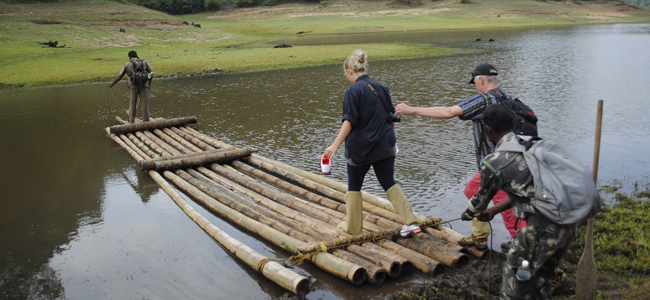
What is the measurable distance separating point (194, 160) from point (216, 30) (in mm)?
44594

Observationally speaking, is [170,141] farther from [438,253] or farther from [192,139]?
[438,253]

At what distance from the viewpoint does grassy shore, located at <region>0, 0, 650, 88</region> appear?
98.4 feet

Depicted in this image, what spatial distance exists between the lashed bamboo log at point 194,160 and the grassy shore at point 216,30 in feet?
59.3

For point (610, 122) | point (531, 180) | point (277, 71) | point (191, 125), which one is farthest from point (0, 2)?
point (531, 180)

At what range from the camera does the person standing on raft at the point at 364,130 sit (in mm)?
6078

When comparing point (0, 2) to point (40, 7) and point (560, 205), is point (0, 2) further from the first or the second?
point (560, 205)

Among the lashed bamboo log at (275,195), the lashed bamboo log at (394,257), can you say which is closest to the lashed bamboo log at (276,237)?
the lashed bamboo log at (394,257)

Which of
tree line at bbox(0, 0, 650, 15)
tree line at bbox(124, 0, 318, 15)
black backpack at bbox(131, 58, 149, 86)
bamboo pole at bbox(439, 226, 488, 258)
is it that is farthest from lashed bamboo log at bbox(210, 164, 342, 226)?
tree line at bbox(124, 0, 318, 15)

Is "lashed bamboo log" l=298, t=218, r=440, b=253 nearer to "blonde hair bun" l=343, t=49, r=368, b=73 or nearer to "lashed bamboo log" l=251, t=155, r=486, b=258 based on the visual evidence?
"lashed bamboo log" l=251, t=155, r=486, b=258

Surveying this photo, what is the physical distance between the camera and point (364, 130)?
6.17 metres

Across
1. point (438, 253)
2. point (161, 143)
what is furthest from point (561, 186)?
point (161, 143)

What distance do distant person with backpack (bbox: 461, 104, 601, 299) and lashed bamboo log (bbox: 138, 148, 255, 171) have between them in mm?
7418

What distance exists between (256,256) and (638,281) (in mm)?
4397

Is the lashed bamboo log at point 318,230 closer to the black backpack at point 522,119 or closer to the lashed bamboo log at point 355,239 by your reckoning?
the lashed bamboo log at point 355,239
